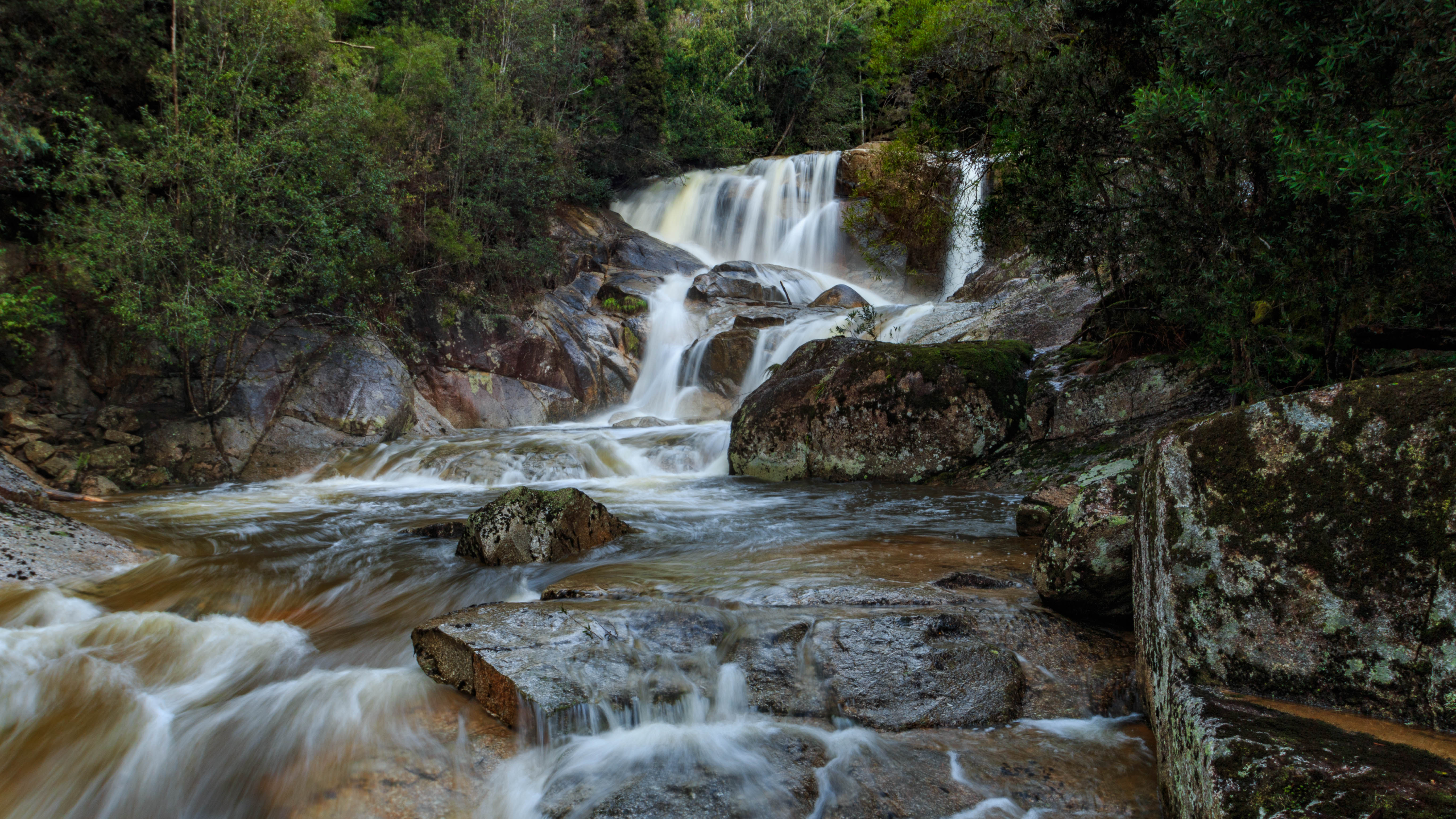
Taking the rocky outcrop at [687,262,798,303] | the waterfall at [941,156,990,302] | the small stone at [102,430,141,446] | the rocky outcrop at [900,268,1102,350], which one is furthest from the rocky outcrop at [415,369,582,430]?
the waterfall at [941,156,990,302]

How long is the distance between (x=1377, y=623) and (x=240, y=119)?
1421cm

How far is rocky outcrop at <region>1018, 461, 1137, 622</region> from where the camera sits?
387 cm

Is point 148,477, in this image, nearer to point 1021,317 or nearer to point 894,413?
point 894,413

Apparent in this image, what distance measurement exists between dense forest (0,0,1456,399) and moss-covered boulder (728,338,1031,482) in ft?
5.07

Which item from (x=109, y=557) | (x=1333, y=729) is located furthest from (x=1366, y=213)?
(x=109, y=557)

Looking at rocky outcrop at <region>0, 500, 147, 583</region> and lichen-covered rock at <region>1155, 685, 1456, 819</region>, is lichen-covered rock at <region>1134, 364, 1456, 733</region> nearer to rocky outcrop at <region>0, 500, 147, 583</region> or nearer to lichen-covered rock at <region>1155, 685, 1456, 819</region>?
lichen-covered rock at <region>1155, 685, 1456, 819</region>

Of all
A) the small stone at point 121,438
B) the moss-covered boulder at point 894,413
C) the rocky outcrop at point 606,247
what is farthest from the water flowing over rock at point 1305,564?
the rocky outcrop at point 606,247

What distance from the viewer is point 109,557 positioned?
6.09 m

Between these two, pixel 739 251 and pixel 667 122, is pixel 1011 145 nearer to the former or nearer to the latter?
pixel 739 251

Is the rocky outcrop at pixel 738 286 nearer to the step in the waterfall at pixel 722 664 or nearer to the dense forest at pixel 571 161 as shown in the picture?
the dense forest at pixel 571 161

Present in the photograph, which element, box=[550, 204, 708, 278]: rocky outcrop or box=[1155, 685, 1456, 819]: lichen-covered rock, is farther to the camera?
box=[550, 204, 708, 278]: rocky outcrop

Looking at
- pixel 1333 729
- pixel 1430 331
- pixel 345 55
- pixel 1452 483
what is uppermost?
pixel 345 55

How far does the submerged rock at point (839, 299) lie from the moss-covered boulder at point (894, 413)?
8488 millimetres

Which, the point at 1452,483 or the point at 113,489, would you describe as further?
the point at 113,489
